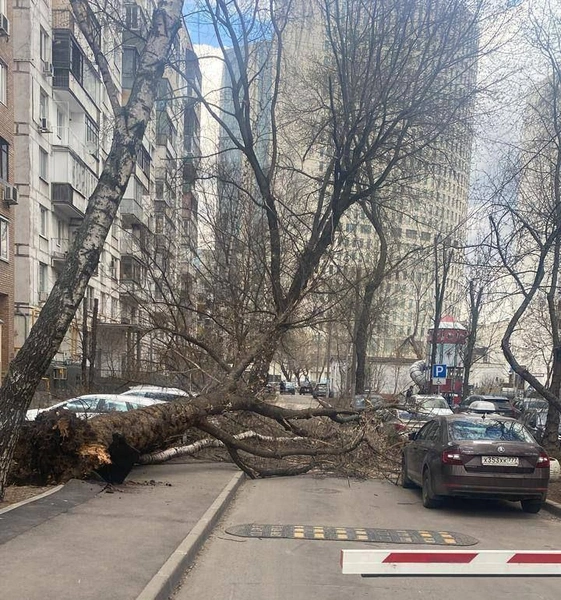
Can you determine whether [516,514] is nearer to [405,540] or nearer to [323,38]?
[405,540]

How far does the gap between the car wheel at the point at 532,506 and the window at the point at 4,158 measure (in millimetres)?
24365

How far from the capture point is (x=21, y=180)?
31.3 meters

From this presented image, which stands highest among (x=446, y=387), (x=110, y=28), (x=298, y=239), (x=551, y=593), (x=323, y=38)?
(x=323, y=38)

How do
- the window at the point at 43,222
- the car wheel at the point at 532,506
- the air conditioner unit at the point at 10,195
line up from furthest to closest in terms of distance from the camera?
the window at the point at 43,222
the air conditioner unit at the point at 10,195
the car wheel at the point at 532,506

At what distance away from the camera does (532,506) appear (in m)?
9.91

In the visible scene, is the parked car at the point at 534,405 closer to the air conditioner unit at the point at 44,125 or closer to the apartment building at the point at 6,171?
the apartment building at the point at 6,171

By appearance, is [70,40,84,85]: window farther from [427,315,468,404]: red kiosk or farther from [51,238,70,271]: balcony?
[427,315,468,404]: red kiosk

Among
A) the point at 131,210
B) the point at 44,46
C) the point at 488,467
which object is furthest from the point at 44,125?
the point at 488,467

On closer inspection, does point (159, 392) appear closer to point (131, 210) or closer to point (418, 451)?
point (418, 451)

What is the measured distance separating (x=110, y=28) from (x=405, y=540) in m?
9.62

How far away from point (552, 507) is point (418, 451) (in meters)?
2.28

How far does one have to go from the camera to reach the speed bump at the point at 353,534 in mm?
7629

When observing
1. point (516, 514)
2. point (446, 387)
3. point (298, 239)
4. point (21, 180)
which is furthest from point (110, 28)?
point (446, 387)

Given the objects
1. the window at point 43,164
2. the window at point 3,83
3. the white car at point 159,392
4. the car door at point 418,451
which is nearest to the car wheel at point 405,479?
the car door at point 418,451
